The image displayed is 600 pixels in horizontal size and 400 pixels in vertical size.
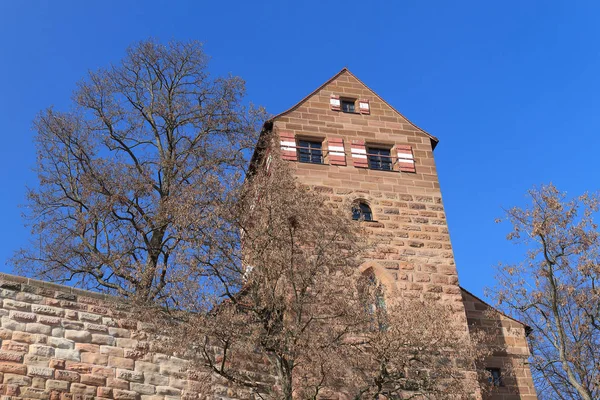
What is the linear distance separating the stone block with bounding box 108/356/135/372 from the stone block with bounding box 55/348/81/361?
0.54m

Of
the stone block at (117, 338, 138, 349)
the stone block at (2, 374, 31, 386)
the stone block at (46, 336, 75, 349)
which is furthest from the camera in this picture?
the stone block at (117, 338, 138, 349)

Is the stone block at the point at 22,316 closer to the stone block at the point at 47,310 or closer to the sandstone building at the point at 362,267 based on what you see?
the sandstone building at the point at 362,267

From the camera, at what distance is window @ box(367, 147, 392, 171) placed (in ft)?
64.2

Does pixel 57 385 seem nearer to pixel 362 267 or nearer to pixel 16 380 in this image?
pixel 16 380

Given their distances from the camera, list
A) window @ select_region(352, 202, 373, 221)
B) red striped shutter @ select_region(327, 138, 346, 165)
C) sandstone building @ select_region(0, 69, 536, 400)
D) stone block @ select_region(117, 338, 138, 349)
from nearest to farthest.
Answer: sandstone building @ select_region(0, 69, 536, 400) → stone block @ select_region(117, 338, 138, 349) → window @ select_region(352, 202, 373, 221) → red striped shutter @ select_region(327, 138, 346, 165)

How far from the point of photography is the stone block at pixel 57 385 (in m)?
12.7

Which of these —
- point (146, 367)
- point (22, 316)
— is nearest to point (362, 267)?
point (146, 367)

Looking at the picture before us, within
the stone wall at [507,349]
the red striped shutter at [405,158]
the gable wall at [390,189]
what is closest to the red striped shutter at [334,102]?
the gable wall at [390,189]

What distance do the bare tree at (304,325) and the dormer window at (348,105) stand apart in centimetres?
708

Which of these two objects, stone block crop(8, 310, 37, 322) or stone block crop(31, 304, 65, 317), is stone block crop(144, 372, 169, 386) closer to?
stone block crop(31, 304, 65, 317)

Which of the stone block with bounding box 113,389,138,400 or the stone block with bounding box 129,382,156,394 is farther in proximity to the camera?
the stone block with bounding box 129,382,156,394

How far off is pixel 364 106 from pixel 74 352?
33.3 ft

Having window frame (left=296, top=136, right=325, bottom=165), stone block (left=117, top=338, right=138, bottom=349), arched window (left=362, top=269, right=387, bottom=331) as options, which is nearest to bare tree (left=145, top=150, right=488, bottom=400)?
arched window (left=362, top=269, right=387, bottom=331)

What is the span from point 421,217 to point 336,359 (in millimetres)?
Result: 7076
